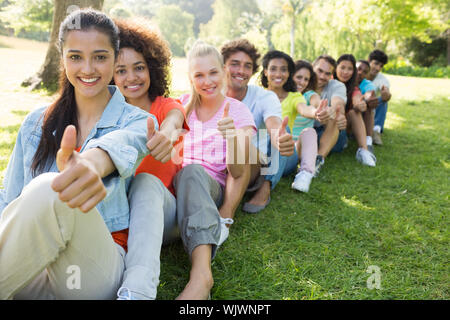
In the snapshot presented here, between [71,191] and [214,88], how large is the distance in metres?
1.82

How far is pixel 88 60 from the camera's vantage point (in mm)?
1644

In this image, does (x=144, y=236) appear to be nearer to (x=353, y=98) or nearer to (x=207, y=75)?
(x=207, y=75)

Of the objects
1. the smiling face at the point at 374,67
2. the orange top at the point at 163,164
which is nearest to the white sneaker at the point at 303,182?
the orange top at the point at 163,164

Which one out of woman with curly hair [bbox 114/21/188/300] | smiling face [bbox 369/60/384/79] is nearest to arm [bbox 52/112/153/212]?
woman with curly hair [bbox 114/21/188/300]

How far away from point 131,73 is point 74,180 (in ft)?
4.50

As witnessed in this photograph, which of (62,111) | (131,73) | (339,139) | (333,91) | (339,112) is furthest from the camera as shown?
(339,139)

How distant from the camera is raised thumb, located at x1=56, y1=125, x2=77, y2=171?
100 centimetres

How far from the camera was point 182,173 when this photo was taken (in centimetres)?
200

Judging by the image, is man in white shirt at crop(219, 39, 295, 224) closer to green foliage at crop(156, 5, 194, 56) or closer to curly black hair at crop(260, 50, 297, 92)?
curly black hair at crop(260, 50, 297, 92)

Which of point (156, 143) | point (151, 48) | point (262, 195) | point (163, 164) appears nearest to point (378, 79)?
point (262, 195)

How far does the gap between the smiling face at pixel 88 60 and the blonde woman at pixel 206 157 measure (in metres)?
0.64

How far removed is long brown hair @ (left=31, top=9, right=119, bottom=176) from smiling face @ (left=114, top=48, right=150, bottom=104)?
52cm

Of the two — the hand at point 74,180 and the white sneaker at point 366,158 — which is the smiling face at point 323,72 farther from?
the hand at point 74,180

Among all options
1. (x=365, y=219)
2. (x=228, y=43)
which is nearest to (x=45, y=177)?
(x=365, y=219)
